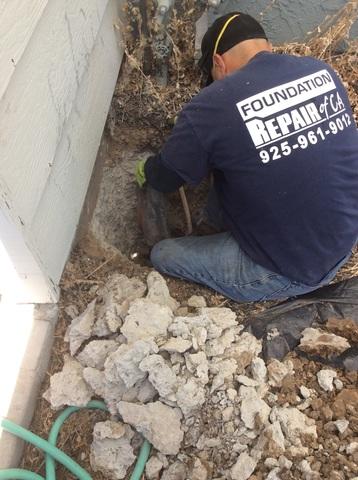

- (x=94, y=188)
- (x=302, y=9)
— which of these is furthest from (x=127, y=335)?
(x=302, y=9)

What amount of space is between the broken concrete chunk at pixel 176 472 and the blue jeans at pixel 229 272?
733 mm

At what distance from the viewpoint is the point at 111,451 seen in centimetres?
157

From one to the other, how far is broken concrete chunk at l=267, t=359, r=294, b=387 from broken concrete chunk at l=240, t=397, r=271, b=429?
109mm

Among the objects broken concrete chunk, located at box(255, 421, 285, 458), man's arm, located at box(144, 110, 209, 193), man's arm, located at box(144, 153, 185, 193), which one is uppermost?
man's arm, located at box(144, 110, 209, 193)

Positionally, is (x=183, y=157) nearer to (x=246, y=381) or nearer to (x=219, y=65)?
(x=219, y=65)

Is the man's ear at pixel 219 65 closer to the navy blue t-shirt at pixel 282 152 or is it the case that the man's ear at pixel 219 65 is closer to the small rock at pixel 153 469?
the navy blue t-shirt at pixel 282 152

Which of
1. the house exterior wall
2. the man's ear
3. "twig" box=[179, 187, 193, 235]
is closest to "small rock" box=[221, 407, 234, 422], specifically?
the house exterior wall

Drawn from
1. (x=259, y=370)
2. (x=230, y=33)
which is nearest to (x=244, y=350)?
(x=259, y=370)

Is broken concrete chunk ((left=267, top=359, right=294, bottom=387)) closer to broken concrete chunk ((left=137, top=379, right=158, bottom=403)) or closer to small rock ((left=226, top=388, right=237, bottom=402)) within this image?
small rock ((left=226, top=388, right=237, bottom=402))

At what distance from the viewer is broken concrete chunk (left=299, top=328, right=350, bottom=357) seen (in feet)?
5.84

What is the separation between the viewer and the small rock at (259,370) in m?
1.70

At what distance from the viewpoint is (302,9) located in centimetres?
280

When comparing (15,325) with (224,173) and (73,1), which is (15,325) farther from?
(73,1)

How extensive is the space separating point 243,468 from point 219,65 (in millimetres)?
1562
